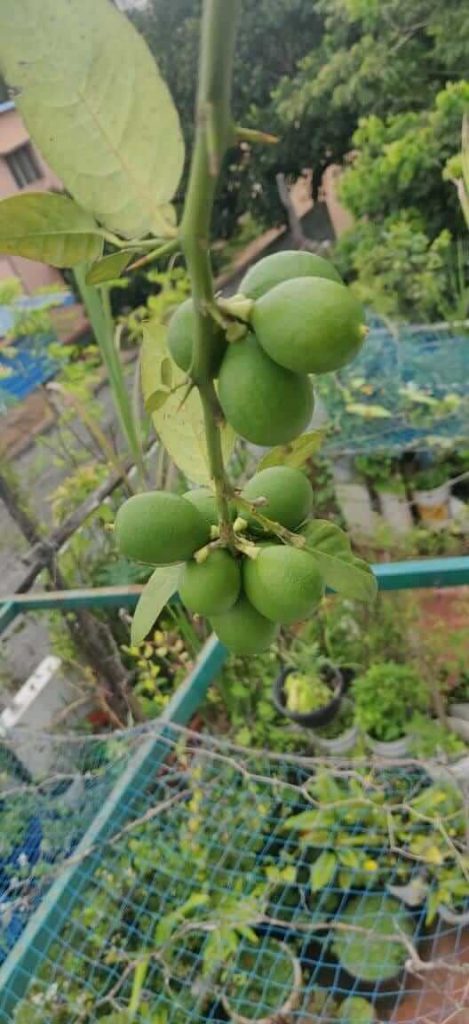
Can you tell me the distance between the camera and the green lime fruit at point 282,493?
37cm

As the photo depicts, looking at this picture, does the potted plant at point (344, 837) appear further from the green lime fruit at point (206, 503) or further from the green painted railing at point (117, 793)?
the green lime fruit at point (206, 503)

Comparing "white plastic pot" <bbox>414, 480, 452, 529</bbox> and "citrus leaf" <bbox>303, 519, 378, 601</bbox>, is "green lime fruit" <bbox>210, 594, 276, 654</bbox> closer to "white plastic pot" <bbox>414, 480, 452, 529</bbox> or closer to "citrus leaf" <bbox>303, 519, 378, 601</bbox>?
"citrus leaf" <bbox>303, 519, 378, 601</bbox>

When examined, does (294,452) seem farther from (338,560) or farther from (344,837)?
(344,837)

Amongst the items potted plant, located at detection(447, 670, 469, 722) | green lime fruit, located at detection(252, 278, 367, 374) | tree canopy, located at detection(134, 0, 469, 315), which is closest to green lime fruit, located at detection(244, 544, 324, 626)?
green lime fruit, located at detection(252, 278, 367, 374)

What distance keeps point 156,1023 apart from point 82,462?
198 centimetres

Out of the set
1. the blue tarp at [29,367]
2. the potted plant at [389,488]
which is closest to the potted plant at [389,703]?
the potted plant at [389,488]

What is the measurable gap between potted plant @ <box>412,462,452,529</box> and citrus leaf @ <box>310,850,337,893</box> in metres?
1.33

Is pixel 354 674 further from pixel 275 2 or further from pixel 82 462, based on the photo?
pixel 275 2

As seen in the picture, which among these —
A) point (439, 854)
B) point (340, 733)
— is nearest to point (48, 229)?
point (439, 854)

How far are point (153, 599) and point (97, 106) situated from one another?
9.1 inches

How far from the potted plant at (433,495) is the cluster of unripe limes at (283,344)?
226cm

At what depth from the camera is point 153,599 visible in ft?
1.30

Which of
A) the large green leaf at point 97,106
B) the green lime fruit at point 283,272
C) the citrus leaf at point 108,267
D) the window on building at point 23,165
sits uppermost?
the large green leaf at point 97,106

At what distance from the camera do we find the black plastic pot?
1769 millimetres
